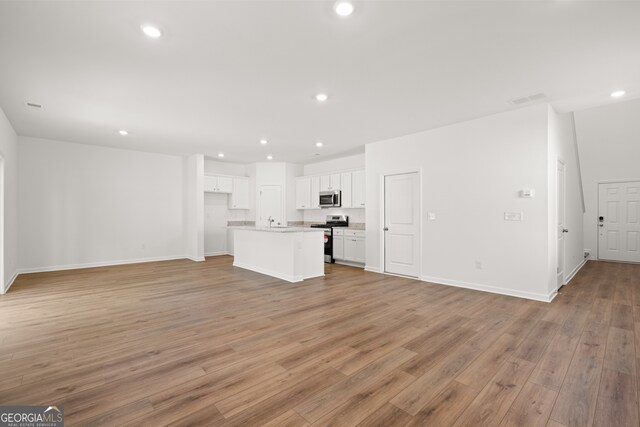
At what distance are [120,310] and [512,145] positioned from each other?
585 cm

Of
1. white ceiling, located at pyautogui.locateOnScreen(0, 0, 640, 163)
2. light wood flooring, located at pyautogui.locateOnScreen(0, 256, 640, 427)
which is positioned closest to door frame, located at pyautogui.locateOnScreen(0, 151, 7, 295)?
light wood flooring, located at pyautogui.locateOnScreen(0, 256, 640, 427)

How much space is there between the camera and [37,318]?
345 centimetres

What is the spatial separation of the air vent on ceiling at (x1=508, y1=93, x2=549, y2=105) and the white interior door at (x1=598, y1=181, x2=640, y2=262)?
5809mm

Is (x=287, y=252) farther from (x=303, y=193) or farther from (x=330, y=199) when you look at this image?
(x=303, y=193)

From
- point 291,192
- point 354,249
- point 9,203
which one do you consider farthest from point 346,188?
point 9,203

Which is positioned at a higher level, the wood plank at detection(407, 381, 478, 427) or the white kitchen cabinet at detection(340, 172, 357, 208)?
the white kitchen cabinet at detection(340, 172, 357, 208)

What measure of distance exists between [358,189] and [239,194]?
3715 mm

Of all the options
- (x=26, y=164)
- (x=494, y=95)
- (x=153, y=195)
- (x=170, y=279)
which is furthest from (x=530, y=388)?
(x=26, y=164)

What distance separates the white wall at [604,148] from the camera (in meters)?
7.08

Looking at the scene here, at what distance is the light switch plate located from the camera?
14.0 feet

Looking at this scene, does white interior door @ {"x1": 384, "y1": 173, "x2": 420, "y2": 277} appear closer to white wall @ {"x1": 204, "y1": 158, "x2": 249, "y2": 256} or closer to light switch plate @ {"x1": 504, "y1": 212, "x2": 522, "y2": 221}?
light switch plate @ {"x1": 504, "y1": 212, "x2": 522, "y2": 221}

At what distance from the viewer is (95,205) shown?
6.75 meters

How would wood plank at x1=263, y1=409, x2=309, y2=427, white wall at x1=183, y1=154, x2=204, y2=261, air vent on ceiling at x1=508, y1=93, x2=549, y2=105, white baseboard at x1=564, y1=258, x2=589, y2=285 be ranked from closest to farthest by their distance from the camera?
wood plank at x1=263, y1=409, x2=309, y2=427, air vent on ceiling at x1=508, y1=93, x2=549, y2=105, white baseboard at x1=564, y1=258, x2=589, y2=285, white wall at x1=183, y1=154, x2=204, y2=261

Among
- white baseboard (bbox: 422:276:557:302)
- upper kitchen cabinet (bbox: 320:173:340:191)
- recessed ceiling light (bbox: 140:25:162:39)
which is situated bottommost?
white baseboard (bbox: 422:276:557:302)
